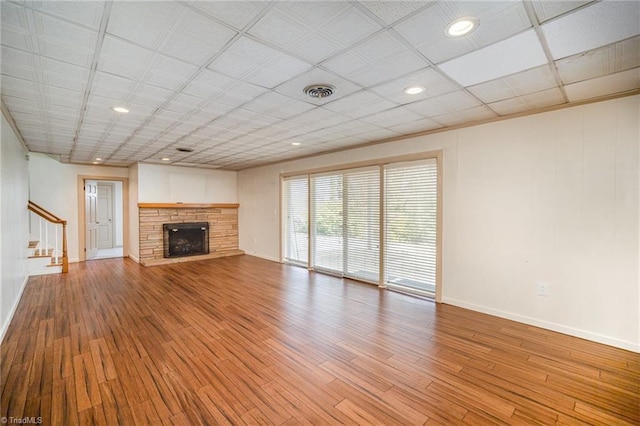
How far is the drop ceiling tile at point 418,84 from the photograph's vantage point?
2.36 m

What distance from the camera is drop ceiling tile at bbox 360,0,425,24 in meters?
1.51

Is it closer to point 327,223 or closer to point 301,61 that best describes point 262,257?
point 327,223

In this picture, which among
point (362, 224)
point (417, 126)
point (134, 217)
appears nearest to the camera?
point (417, 126)

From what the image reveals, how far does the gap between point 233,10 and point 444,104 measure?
7.75 ft

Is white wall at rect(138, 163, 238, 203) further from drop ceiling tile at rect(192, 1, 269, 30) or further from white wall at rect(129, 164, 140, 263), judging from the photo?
drop ceiling tile at rect(192, 1, 269, 30)

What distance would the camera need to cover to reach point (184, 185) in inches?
294

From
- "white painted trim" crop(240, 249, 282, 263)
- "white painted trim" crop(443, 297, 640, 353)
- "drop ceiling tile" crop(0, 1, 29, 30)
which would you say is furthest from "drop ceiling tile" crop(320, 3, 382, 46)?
"white painted trim" crop(240, 249, 282, 263)

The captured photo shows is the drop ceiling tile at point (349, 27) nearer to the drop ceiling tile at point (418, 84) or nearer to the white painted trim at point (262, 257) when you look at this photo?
the drop ceiling tile at point (418, 84)

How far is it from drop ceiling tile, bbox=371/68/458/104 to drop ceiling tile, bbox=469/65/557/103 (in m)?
0.29

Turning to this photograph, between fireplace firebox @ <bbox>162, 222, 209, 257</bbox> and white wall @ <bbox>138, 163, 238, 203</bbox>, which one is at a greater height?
white wall @ <bbox>138, 163, 238, 203</bbox>

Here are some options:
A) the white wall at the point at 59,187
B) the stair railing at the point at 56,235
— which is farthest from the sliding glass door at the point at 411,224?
the white wall at the point at 59,187

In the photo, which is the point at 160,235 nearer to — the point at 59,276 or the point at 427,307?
the point at 59,276

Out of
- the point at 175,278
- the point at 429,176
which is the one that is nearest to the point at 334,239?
the point at 429,176

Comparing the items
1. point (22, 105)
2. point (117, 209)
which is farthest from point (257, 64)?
point (117, 209)
